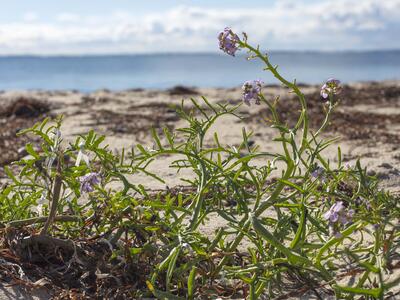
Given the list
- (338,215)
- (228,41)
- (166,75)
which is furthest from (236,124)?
(166,75)

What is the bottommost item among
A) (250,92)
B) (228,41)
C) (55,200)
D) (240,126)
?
(240,126)

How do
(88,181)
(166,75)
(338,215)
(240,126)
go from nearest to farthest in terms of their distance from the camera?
1. (338,215)
2. (88,181)
3. (240,126)
4. (166,75)

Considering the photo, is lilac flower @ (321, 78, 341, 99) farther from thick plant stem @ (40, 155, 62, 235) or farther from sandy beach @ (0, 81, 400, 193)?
sandy beach @ (0, 81, 400, 193)

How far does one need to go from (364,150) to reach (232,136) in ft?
4.38

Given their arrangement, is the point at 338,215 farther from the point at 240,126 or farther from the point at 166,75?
the point at 166,75

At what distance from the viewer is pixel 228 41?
179 cm

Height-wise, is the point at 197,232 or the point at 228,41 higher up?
the point at 228,41

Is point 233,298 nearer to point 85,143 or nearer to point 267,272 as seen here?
point 267,272

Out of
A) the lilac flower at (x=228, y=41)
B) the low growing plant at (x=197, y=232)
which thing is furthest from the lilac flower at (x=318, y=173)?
the lilac flower at (x=228, y=41)

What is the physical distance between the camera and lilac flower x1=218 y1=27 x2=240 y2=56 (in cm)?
179

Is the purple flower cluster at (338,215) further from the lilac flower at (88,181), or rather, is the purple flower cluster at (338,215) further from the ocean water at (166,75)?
the ocean water at (166,75)

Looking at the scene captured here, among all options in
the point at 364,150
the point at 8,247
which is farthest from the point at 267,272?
the point at 364,150

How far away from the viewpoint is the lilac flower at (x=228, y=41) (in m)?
1.79

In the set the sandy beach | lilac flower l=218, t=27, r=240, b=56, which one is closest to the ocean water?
the sandy beach
